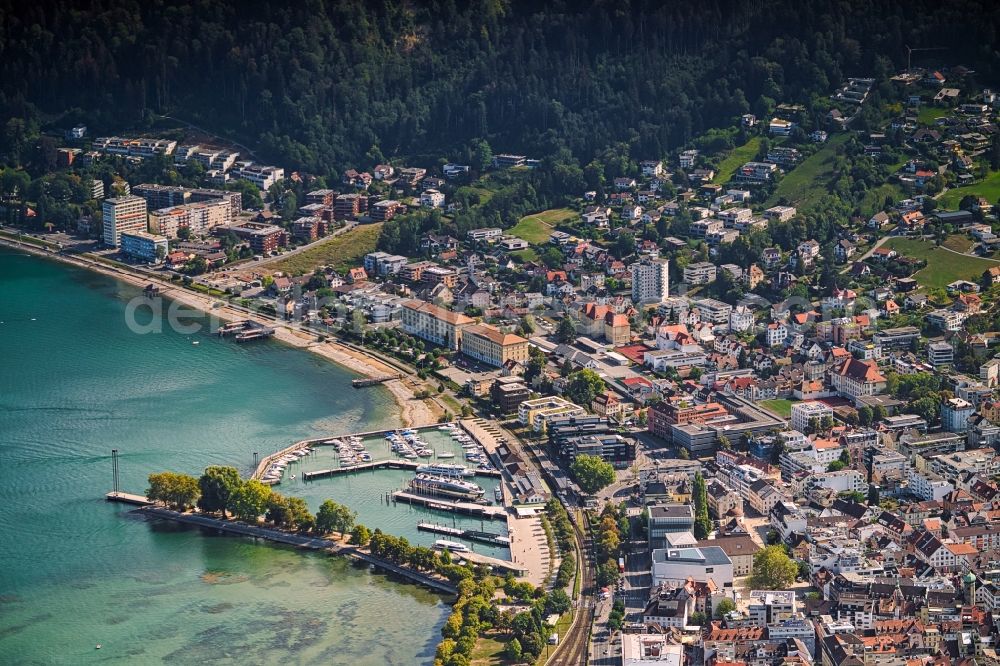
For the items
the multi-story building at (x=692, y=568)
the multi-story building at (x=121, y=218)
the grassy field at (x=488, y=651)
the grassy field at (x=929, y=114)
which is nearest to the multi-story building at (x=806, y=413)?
the multi-story building at (x=692, y=568)

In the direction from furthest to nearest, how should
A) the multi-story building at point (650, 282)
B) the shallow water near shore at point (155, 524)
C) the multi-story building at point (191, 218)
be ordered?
1. the multi-story building at point (191, 218)
2. the multi-story building at point (650, 282)
3. the shallow water near shore at point (155, 524)

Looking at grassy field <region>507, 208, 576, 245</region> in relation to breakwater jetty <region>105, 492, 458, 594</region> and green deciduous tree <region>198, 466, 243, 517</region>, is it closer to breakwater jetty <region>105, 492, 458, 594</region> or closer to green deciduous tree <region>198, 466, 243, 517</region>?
green deciduous tree <region>198, 466, 243, 517</region>

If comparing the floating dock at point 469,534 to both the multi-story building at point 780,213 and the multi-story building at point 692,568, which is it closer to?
the multi-story building at point 692,568

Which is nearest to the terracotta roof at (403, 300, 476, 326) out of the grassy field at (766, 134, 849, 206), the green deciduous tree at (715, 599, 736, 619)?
the grassy field at (766, 134, 849, 206)

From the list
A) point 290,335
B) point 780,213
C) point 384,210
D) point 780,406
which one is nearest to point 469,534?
point 780,406

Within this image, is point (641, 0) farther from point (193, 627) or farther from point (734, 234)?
point (193, 627)

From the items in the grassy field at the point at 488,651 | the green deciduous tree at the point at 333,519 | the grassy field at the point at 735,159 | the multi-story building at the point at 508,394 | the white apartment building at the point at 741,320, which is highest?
the grassy field at the point at 735,159
